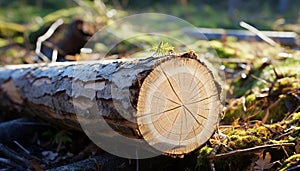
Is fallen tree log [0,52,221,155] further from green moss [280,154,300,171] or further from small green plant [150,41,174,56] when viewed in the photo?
green moss [280,154,300,171]

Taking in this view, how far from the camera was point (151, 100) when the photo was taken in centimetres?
219

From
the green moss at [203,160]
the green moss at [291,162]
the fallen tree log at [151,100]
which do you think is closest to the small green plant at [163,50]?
the fallen tree log at [151,100]

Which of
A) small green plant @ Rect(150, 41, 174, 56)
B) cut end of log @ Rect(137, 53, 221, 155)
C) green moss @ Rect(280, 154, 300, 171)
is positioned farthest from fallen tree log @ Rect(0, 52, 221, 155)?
green moss @ Rect(280, 154, 300, 171)

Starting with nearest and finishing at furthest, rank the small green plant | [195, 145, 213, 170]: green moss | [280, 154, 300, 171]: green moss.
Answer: [280, 154, 300, 171]: green moss, the small green plant, [195, 145, 213, 170]: green moss

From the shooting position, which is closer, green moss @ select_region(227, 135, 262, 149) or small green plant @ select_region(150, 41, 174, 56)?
small green plant @ select_region(150, 41, 174, 56)

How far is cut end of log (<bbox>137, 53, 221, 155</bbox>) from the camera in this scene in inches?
86.4

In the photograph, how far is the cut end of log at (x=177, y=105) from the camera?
86.4 inches

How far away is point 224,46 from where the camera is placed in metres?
5.55

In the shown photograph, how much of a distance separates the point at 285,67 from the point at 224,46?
1.78 m

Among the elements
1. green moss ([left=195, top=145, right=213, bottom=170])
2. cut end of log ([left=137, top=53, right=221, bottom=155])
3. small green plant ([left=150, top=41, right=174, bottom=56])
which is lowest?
green moss ([left=195, top=145, right=213, bottom=170])

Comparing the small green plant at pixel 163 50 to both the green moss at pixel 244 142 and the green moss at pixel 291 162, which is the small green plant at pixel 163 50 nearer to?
the green moss at pixel 244 142

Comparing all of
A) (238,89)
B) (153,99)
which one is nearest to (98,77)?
(153,99)

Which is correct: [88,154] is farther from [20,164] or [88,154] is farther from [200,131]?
[200,131]

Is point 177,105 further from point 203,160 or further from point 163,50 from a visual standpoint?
point 203,160
